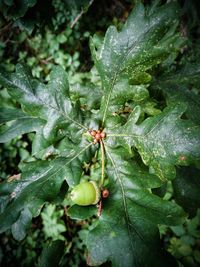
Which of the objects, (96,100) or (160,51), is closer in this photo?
(160,51)

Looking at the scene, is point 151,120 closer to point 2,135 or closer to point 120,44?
point 120,44

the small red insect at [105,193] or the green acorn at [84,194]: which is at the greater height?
the green acorn at [84,194]

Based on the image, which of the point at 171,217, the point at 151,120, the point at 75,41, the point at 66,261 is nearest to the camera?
the point at 171,217

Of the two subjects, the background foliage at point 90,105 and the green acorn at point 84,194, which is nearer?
the green acorn at point 84,194

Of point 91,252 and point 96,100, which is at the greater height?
point 96,100

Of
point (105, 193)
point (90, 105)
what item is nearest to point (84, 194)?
point (105, 193)

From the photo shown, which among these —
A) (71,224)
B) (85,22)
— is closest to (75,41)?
(85,22)
